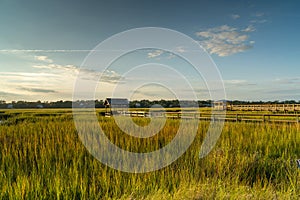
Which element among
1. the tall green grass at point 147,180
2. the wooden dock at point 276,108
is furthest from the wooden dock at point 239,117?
the wooden dock at point 276,108

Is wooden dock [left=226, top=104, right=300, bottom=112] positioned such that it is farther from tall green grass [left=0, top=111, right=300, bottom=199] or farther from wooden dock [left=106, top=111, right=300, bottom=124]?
tall green grass [left=0, top=111, right=300, bottom=199]

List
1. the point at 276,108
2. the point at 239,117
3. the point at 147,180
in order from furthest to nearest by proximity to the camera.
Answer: the point at 276,108 → the point at 239,117 → the point at 147,180

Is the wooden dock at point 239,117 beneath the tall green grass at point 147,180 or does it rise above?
above

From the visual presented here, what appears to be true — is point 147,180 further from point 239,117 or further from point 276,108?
point 276,108

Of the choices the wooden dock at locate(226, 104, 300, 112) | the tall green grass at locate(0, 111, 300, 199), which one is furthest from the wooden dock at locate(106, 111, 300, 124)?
the wooden dock at locate(226, 104, 300, 112)

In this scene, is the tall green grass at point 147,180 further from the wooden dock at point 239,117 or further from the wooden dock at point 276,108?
the wooden dock at point 276,108

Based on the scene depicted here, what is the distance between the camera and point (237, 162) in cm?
545

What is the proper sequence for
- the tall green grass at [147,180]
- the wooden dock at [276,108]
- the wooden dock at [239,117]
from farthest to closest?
1. the wooden dock at [276,108]
2. the wooden dock at [239,117]
3. the tall green grass at [147,180]

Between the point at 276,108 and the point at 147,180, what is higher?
the point at 276,108

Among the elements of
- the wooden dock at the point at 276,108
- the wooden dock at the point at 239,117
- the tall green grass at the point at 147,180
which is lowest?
the tall green grass at the point at 147,180

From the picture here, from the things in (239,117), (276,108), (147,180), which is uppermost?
(276,108)

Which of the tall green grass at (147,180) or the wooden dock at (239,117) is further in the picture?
the wooden dock at (239,117)

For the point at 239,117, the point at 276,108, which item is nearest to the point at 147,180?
the point at 239,117

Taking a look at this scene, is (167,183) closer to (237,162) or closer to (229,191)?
(229,191)
